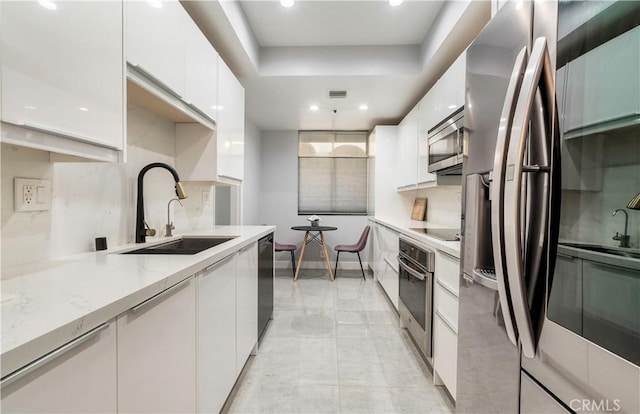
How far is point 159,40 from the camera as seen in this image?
4.25ft

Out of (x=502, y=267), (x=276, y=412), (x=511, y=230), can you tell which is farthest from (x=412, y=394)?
(x=511, y=230)

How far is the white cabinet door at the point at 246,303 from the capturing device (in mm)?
1634

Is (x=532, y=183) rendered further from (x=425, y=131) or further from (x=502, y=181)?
(x=425, y=131)

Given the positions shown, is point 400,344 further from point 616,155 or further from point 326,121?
point 326,121

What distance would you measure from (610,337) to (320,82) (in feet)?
9.38

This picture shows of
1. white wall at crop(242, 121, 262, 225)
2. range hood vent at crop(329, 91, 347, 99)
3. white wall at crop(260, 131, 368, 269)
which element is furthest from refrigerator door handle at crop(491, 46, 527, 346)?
white wall at crop(260, 131, 368, 269)

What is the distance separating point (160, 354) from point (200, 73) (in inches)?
62.7

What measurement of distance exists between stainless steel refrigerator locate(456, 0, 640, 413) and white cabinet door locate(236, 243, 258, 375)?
1310 millimetres

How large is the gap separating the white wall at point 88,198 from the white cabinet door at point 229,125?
13.5 inches

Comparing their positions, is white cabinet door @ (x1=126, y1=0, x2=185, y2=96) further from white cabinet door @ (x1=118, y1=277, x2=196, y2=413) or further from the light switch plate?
white cabinet door @ (x1=118, y1=277, x2=196, y2=413)

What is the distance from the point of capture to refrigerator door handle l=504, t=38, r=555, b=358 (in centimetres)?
63

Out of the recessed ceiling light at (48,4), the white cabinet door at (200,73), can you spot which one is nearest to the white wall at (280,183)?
the white cabinet door at (200,73)

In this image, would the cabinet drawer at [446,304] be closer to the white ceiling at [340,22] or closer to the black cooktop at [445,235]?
the black cooktop at [445,235]

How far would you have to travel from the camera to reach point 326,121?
4.36 m
